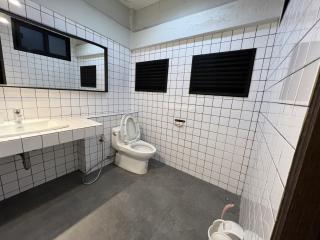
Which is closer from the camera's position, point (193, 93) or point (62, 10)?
point (62, 10)

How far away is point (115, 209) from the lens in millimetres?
1479

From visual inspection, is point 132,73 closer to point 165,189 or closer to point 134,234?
point 165,189

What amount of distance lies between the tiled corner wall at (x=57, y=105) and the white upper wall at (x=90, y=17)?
0.20 feet

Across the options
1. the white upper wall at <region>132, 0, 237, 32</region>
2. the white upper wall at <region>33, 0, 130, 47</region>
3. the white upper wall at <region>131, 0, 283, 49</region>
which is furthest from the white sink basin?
the white upper wall at <region>132, 0, 237, 32</region>

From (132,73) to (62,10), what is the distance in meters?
1.20

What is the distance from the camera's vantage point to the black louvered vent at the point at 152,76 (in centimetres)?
221

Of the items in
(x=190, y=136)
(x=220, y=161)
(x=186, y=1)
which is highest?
(x=186, y=1)

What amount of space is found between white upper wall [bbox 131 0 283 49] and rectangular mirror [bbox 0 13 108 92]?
87cm

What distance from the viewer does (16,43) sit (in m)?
1.35

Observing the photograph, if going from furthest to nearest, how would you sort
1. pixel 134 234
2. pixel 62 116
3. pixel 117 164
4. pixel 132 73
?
pixel 132 73 < pixel 117 164 < pixel 62 116 < pixel 134 234

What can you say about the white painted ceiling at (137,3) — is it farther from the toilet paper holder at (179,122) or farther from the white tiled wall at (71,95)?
the toilet paper holder at (179,122)

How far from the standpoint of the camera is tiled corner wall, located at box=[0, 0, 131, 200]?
55.6 inches

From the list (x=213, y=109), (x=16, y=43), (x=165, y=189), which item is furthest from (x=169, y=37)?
(x=165, y=189)

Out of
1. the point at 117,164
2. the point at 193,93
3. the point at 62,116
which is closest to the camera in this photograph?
the point at 62,116
